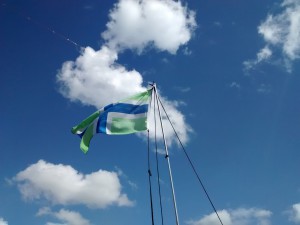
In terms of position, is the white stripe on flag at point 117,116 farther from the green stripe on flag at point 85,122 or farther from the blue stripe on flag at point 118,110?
the green stripe on flag at point 85,122

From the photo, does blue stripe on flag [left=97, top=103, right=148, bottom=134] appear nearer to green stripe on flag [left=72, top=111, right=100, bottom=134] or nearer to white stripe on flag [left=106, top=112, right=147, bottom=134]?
white stripe on flag [left=106, top=112, right=147, bottom=134]

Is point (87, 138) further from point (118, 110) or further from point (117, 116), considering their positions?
point (118, 110)

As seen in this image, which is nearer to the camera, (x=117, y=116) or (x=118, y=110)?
(x=117, y=116)

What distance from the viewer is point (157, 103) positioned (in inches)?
1065

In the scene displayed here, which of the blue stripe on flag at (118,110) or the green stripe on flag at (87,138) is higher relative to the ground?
the blue stripe on flag at (118,110)

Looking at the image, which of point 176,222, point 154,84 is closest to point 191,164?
point 176,222

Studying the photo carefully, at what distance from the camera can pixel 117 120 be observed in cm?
2791

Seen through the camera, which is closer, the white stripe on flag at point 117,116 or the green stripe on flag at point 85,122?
the white stripe on flag at point 117,116

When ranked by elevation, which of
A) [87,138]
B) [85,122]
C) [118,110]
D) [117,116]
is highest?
[118,110]

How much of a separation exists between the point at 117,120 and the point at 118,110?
82 centimetres

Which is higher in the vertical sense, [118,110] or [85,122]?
[118,110]

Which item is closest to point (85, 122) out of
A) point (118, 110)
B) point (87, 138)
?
point (87, 138)

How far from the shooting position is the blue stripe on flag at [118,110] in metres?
27.8

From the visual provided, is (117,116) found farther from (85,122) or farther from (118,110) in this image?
(85,122)
